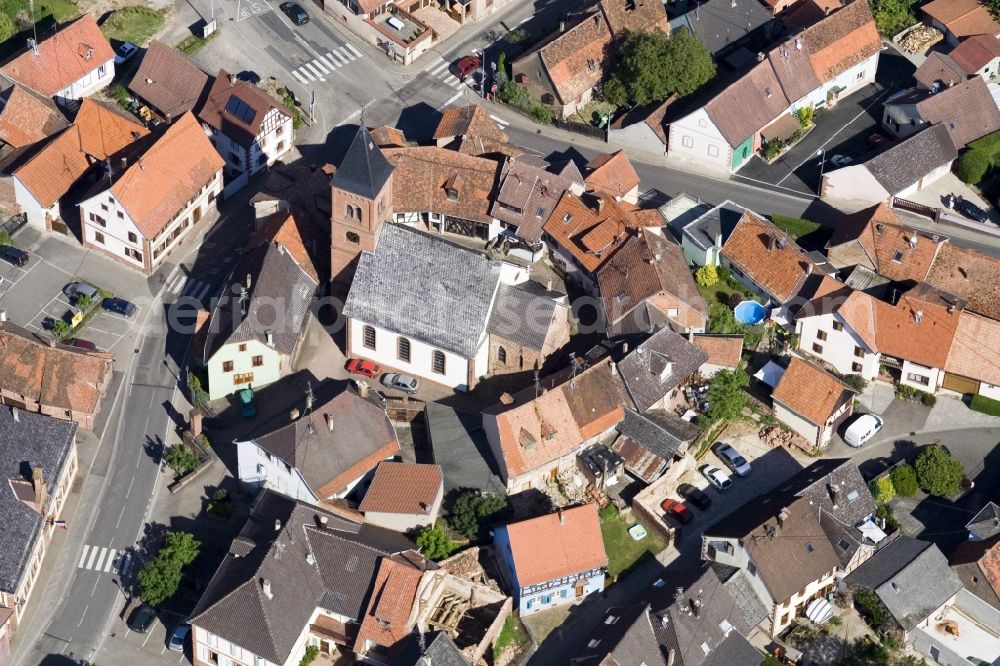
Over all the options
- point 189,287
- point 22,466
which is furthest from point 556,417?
point 22,466

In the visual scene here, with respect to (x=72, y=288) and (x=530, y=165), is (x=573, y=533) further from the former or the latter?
(x=72, y=288)

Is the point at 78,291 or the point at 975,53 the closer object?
the point at 78,291

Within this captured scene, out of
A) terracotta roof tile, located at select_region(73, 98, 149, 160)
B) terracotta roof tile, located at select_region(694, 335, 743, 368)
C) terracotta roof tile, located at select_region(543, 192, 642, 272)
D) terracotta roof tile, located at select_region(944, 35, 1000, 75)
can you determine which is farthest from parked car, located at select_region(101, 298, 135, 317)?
terracotta roof tile, located at select_region(944, 35, 1000, 75)

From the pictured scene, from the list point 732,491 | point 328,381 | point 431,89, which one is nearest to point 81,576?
point 328,381

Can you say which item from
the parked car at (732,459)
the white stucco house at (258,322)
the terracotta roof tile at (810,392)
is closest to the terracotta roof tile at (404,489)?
the white stucco house at (258,322)

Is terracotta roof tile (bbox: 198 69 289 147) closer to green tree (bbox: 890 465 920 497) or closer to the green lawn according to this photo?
the green lawn

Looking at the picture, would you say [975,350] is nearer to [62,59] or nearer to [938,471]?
[938,471]

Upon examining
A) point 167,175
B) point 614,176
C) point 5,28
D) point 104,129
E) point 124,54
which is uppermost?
point 5,28
